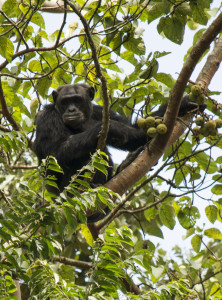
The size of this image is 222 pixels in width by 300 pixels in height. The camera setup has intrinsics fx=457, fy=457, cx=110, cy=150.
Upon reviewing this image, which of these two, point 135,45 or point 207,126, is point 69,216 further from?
point 135,45

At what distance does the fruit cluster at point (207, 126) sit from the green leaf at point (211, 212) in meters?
1.91

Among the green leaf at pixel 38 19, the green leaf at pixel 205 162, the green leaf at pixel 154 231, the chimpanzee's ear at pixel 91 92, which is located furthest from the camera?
the chimpanzee's ear at pixel 91 92

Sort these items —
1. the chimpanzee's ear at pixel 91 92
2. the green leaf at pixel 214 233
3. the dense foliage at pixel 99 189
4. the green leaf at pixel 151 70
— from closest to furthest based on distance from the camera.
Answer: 1. the dense foliage at pixel 99 189
2. the green leaf at pixel 151 70
3. the green leaf at pixel 214 233
4. the chimpanzee's ear at pixel 91 92

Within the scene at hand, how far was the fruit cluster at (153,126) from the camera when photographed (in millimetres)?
5414

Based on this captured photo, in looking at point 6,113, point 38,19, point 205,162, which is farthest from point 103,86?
point 6,113

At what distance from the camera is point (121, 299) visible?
A: 3936 mm

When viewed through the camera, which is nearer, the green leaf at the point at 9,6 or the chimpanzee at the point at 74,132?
the green leaf at the point at 9,6

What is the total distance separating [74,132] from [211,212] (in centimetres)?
274

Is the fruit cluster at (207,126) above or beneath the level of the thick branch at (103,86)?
beneath

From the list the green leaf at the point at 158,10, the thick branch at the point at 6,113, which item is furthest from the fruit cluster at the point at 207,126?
the thick branch at the point at 6,113

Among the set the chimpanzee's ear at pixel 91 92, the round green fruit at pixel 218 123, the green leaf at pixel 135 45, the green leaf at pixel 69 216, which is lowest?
the green leaf at pixel 69 216

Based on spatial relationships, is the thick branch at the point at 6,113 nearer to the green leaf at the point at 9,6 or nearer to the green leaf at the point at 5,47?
the green leaf at the point at 5,47

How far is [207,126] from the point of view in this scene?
211 inches

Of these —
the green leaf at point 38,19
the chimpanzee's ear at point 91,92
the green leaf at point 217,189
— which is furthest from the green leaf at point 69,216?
A: the chimpanzee's ear at point 91,92
